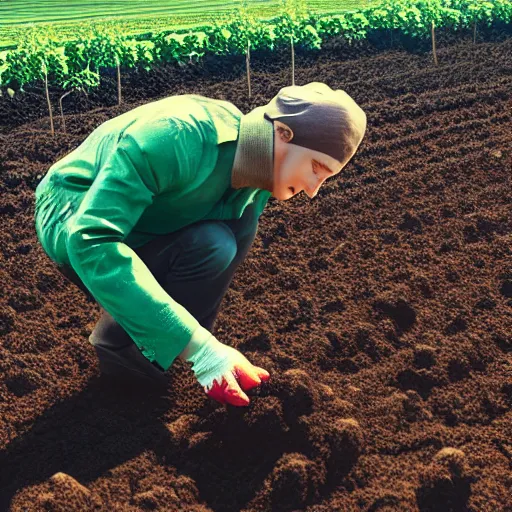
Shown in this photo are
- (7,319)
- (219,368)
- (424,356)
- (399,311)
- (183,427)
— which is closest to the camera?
(219,368)

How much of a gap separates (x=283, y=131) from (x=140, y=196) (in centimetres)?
46

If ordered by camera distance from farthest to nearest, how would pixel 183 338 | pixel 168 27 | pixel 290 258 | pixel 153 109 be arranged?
pixel 168 27 → pixel 290 258 → pixel 153 109 → pixel 183 338

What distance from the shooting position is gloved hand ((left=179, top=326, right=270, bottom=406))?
7.84 feet

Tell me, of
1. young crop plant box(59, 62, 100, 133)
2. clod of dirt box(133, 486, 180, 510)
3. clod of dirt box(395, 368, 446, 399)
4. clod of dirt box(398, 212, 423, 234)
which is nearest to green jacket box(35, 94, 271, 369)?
clod of dirt box(133, 486, 180, 510)

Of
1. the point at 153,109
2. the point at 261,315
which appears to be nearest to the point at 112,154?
the point at 153,109

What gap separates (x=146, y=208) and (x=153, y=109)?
1.04 feet

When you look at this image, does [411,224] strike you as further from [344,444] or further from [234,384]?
[234,384]

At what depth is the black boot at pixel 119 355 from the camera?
9.71ft

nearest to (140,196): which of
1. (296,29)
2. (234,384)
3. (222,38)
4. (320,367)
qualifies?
(234,384)

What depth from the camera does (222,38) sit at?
261 inches

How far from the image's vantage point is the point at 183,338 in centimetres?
241

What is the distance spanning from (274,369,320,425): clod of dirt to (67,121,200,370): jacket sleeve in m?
0.59

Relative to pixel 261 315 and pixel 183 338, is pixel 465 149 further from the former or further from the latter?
pixel 183 338

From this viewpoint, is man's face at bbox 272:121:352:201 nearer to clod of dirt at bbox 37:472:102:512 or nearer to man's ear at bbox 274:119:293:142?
man's ear at bbox 274:119:293:142
